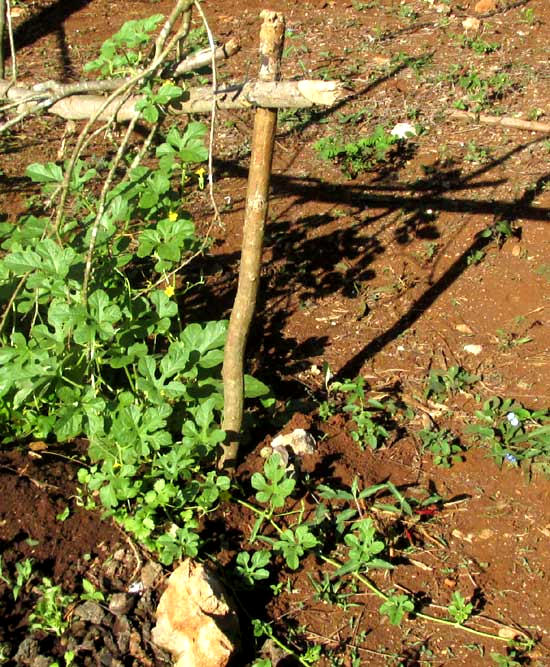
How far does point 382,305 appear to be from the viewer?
174 inches

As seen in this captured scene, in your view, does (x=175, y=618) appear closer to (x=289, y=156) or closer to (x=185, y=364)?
(x=185, y=364)

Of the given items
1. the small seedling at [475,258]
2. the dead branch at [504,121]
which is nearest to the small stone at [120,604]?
the small seedling at [475,258]

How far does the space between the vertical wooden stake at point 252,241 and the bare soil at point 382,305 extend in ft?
1.18

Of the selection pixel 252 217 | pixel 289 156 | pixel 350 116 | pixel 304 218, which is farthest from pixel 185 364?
pixel 350 116

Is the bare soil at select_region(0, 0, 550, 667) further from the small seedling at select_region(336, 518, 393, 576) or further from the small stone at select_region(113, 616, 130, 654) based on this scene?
the small seedling at select_region(336, 518, 393, 576)

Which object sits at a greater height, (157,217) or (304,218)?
(157,217)

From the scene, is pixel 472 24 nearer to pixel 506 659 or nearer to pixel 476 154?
pixel 476 154

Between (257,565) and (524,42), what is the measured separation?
17.2 ft

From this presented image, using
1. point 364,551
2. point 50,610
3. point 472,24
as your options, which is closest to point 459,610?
point 364,551

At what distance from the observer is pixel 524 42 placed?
6.59 meters

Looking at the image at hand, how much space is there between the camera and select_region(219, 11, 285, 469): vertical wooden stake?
2.48 metres

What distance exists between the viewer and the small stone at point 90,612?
2807 millimetres

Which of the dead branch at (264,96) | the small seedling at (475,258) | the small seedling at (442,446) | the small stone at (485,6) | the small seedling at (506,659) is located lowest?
the small seedling at (506,659)

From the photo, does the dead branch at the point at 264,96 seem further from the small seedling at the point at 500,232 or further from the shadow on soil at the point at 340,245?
the small seedling at the point at 500,232
